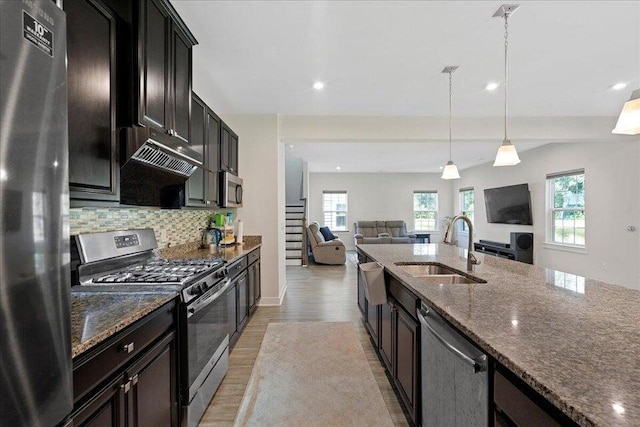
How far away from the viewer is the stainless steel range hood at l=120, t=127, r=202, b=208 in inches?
61.6

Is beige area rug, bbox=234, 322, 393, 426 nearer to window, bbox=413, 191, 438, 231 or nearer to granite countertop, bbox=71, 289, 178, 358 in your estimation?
granite countertop, bbox=71, 289, 178, 358

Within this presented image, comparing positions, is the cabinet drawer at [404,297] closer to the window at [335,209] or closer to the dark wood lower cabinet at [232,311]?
the dark wood lower cabinet at [232,311]

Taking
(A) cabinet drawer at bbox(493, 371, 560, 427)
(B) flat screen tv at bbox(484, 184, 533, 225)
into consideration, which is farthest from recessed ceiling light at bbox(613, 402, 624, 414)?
(B) flat screen tv at bbox(484, 184, 533, 225)

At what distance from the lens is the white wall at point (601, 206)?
464cm

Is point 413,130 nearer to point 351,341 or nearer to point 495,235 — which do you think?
point 351,341

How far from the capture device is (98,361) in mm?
1021

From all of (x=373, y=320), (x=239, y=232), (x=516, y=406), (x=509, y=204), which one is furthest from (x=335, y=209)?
(x=516, y=406)

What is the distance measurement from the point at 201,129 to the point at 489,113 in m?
3.84

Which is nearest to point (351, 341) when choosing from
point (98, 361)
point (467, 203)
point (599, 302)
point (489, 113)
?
point (599, 302)

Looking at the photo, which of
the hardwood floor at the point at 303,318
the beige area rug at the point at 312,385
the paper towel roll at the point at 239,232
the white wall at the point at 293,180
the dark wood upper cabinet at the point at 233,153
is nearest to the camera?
the beige area rug at the point at 312,385

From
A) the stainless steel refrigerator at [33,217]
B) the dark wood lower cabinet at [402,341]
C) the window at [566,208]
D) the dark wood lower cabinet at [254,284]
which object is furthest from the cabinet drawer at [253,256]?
the window at [566,208]

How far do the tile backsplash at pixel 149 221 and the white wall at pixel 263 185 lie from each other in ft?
1.55

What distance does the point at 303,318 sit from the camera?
368 centimetres

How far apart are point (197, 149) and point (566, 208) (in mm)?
6773
